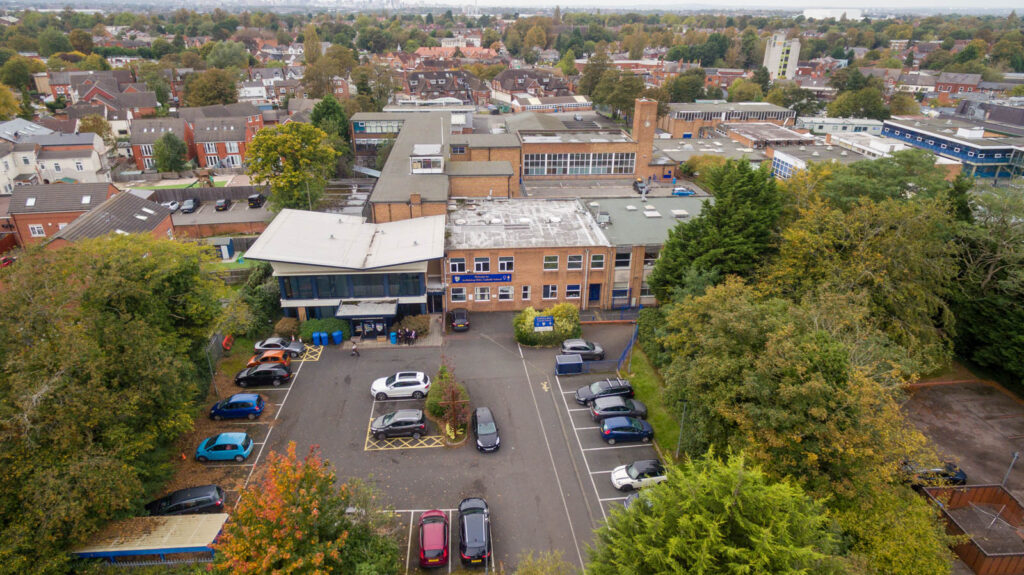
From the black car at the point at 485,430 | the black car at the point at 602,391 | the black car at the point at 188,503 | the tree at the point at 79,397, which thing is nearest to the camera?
the tree at the point at 79,397

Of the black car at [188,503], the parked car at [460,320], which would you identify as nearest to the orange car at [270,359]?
the black car at [188,503]

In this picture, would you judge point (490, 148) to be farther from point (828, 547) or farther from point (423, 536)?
point (828, 547)

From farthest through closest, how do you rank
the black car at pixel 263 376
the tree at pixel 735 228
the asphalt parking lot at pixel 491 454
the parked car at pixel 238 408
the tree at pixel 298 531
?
the tree at pixel 735 228, the black car at pixel 263 376, the parked car at pixel 238 408, the asphalt parking lot at pixel 491 454, the tree at pixel 298 531

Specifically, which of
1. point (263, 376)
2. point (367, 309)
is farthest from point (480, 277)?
point (263, 376)

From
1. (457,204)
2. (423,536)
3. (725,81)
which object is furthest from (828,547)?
(725,81)

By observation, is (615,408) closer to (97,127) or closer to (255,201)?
(255,201)

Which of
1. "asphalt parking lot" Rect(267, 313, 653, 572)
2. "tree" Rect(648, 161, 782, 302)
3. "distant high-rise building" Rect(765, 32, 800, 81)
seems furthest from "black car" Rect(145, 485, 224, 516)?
"distant high-rise building" Rect(765, 32, 800, 81)

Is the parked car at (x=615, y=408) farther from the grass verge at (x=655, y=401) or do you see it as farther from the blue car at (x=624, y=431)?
the blue car at (x=624, y=431)
